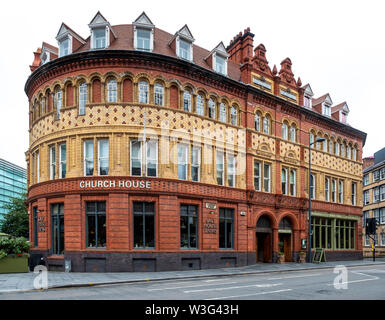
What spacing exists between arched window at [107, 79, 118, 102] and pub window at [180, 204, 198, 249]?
7.87m

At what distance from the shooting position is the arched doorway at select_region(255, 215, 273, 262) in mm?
31594

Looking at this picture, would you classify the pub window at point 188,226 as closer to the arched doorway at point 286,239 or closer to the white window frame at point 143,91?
the white window frame at point 143,91

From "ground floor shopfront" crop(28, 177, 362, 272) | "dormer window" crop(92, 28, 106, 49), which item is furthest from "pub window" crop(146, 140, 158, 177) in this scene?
"dormer window" crop(92, 28, 106, 49)

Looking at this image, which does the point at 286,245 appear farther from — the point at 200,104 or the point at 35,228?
the point at 35,228

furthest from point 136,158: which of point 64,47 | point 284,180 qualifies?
point 284,180

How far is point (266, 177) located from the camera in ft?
105

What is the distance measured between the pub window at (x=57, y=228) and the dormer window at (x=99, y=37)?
33.4 feet

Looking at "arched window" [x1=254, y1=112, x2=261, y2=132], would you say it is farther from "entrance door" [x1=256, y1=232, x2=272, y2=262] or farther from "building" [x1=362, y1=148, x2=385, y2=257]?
"building" [x1=362, y1=148, x2=385, y2=257]

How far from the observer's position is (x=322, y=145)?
37906mm

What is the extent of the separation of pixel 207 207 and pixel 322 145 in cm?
1624

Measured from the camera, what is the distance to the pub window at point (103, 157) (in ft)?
80.1
